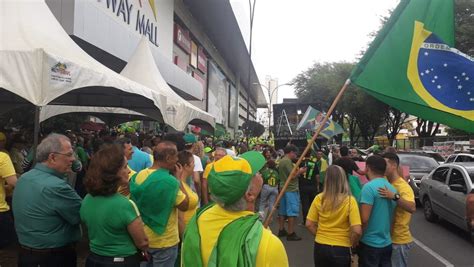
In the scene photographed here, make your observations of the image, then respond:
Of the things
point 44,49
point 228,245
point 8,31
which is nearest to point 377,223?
point 228,245

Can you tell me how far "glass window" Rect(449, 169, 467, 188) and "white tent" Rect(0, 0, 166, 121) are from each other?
6.77m

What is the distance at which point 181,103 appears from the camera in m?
9.38

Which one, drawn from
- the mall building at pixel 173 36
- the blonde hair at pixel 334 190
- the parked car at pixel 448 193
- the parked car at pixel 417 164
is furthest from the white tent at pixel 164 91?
the parked car at pixel 417 164

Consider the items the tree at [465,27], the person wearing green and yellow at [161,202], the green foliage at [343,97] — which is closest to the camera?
the person wearing green and yellow at [161,202]

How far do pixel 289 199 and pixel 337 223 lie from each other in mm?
4684

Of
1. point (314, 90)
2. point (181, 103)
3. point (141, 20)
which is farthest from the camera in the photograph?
point (314, 90)

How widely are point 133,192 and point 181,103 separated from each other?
558cm

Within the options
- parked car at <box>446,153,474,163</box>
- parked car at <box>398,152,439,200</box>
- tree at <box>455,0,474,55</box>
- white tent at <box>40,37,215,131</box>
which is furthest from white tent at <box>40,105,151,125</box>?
tree at <box>455,0,474,55</box>

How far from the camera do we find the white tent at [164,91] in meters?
8.91

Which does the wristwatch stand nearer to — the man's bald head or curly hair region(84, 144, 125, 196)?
the man's bald head

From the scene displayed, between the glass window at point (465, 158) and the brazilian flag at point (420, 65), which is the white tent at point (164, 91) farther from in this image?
the glass window at point (465, 158)

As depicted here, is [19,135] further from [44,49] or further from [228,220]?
[228,220]

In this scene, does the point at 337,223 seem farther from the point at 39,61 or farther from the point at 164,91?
the point at 164,91

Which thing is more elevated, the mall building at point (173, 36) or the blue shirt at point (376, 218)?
the mall building at point (173, 36)
